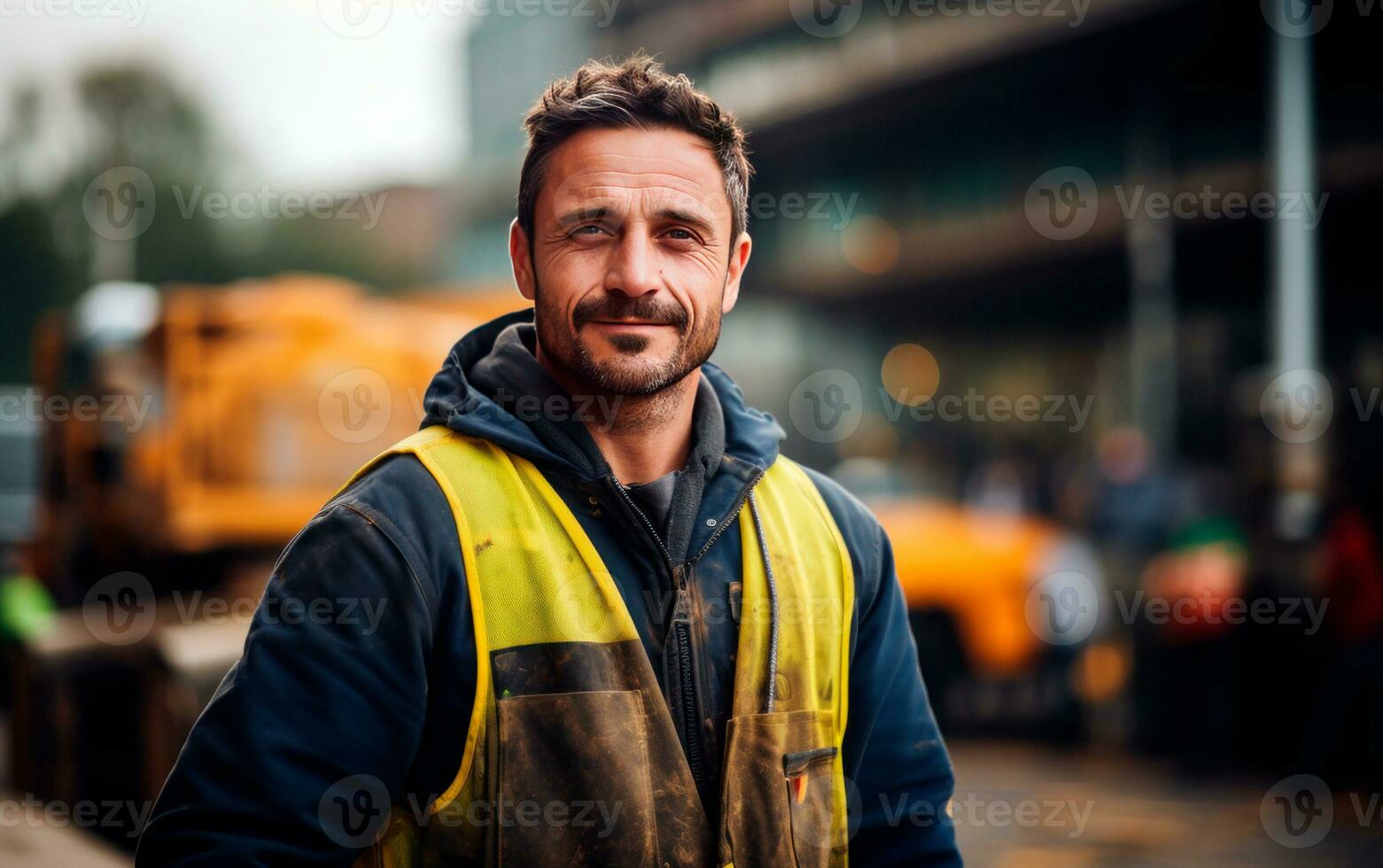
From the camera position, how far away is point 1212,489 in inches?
497

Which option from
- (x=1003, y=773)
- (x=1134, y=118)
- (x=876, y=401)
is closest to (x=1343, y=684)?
(x=1003, y=773)

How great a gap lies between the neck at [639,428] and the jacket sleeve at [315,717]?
469 millimetres

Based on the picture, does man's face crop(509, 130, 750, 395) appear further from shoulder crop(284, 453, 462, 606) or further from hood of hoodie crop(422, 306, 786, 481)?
shoulder crop(284, 453, 462, 606)

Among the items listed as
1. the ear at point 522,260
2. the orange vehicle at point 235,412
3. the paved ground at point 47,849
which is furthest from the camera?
the orange vehicle at point 235,412

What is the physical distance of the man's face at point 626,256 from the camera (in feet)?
6.90

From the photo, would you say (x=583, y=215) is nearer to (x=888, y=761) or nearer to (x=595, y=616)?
(x=595, y=616)

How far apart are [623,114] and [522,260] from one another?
353 millimetres

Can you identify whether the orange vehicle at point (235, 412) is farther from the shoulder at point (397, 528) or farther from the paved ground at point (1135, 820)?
the shoulder at point (397, 528)

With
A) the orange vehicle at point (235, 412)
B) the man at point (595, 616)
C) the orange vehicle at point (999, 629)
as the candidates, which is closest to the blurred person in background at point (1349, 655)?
the orange vehicle at point (999, 629)

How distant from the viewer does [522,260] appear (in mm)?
2279

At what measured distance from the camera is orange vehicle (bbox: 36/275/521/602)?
333 inches

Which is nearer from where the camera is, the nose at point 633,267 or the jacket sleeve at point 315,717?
the jacket sleeve at point 315,717

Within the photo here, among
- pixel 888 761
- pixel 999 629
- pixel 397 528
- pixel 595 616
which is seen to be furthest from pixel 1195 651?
pixel 397 528

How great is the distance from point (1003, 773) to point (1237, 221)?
14.2 meters
